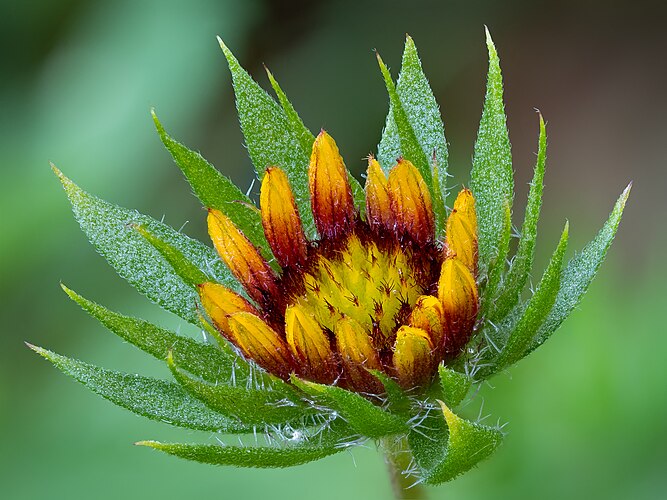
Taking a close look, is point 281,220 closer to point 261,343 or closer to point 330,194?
point 330,194

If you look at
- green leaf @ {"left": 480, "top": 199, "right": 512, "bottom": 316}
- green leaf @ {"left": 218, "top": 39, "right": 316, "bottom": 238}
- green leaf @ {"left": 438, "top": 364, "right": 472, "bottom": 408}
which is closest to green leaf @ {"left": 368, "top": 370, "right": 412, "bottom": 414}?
green leaf @ {"left": 438, "top": 364, "right": 472, "bottom": 408}

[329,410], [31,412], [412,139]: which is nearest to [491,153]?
[412,139]

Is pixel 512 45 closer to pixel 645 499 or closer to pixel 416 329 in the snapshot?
pixel 645 499

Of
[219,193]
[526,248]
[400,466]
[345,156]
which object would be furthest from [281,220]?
[345,156]

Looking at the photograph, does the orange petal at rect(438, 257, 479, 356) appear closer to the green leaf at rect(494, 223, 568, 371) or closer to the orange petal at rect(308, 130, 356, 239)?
the green leaf at rect(494, 223, 568, 371)

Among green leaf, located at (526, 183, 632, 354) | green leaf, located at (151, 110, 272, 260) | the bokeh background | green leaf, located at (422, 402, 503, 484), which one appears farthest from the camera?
the bokeh background

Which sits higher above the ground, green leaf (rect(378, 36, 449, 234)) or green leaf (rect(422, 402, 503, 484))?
green leaf (rect(378, 36, 449, 234))

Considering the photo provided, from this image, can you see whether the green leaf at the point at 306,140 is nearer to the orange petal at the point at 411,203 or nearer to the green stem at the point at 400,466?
the orange petal at the point at 411,203
